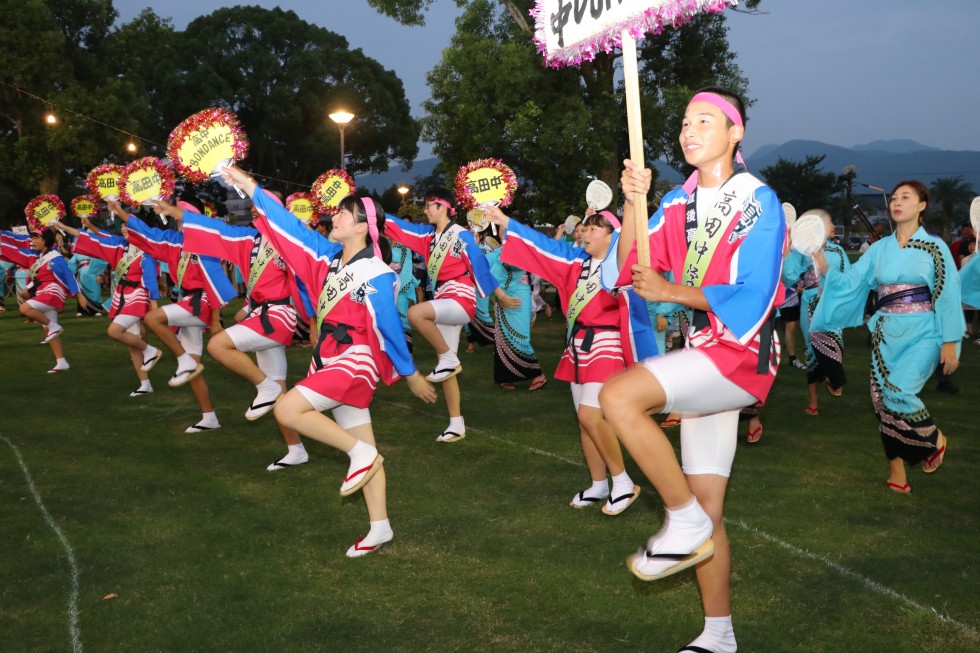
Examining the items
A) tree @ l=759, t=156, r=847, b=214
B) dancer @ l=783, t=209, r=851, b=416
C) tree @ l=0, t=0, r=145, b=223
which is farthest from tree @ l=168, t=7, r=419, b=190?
tree @ l=759, t=156, r=847, b=214

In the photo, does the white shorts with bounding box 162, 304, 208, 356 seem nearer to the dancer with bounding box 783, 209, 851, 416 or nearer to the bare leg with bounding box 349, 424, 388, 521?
the bare leg with bounding box 349, 424, 388, 521

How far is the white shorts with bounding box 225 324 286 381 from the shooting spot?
667 centimetres

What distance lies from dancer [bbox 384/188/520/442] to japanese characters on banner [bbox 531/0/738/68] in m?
4.20

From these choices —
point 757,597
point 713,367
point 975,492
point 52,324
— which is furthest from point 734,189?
point 52,324

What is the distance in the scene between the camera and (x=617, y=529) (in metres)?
5.22

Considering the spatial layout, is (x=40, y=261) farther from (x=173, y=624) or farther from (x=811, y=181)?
(x=811, y=181)

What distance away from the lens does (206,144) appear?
5438 millimetres

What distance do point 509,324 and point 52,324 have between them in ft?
22.3

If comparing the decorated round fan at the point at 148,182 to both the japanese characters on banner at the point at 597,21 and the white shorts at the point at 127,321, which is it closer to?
the white shorts at the point at 127,321

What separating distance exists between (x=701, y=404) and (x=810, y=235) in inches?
99.1

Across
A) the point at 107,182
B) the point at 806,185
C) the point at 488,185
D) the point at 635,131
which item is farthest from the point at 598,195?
the point at 806,185

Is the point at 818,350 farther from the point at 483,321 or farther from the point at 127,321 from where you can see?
the point at 127,321

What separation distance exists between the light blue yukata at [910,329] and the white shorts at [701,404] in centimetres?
307

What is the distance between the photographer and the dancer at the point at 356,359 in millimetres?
4590
